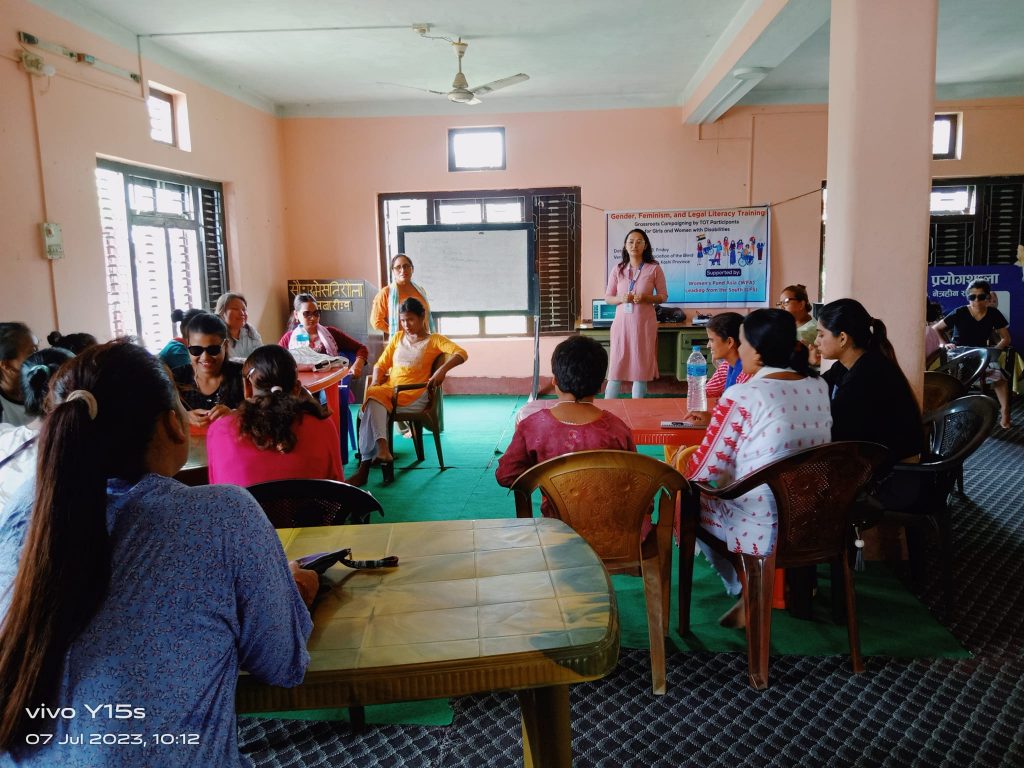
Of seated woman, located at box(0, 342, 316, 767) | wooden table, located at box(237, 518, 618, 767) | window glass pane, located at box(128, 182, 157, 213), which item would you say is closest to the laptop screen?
window glass pane, located at box(128, 182, 157, 213)

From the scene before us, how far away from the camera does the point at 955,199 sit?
7348mm

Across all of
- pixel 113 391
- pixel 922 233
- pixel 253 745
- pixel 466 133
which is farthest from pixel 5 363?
pixel 466 133

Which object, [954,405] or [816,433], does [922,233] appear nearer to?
[954,405]

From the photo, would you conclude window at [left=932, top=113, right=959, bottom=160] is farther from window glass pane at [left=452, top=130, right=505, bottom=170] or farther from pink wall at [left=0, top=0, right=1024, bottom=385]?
window glass pane at [left=452, top=130, right=505, bottom=170]

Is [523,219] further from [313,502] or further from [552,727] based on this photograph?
[552,727]

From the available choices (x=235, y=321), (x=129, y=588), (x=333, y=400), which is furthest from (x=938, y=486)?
(x=235, y=321)

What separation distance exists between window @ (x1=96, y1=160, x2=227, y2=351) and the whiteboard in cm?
173

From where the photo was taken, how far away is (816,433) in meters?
2.33

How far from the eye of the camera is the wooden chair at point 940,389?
3.65m

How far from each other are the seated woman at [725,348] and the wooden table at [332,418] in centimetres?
182

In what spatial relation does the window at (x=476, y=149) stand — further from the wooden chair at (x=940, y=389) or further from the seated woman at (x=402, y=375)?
the wooden chair at (x=940, y=389)

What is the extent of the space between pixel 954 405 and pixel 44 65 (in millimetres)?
5105

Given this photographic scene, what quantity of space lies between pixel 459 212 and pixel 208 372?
15.6 feet

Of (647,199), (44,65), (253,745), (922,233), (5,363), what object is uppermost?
(44,65)
